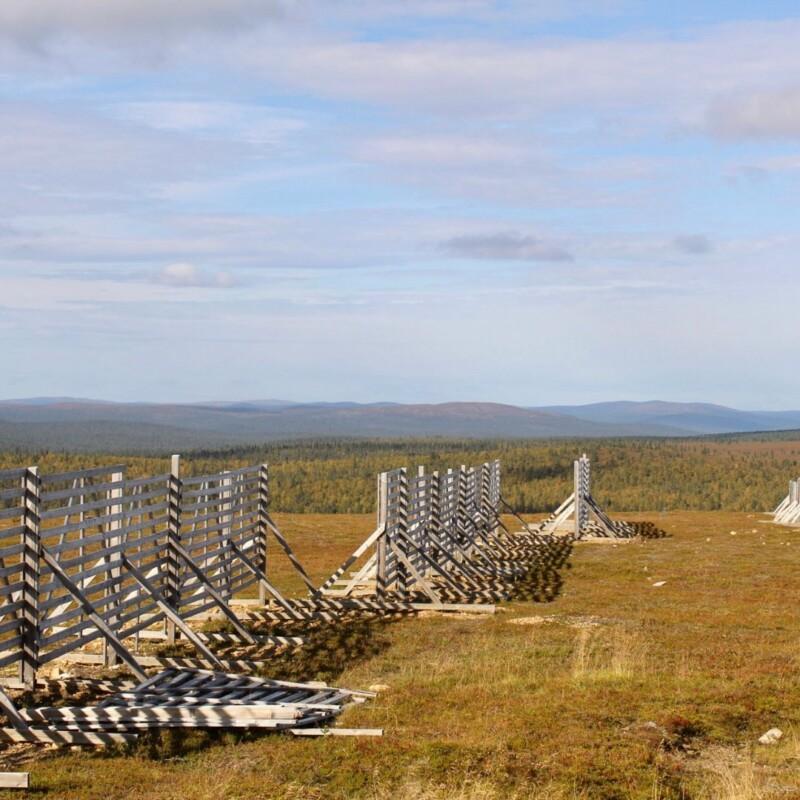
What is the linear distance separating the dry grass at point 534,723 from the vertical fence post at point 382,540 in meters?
2.73

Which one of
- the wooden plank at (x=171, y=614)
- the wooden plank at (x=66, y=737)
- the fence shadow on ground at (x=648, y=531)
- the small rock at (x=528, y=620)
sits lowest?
the fence shadow on ground at (x=648, y=531)

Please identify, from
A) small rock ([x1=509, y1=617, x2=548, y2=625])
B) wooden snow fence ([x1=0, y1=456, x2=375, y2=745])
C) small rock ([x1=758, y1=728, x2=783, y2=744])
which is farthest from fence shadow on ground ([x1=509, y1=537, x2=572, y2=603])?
small rock ([x1=758, y1=728, x2=783, y2=744])

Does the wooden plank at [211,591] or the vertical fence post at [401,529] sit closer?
the wooden plank at [211,591]

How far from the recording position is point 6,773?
8.76 metres

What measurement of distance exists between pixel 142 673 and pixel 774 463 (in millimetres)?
120246

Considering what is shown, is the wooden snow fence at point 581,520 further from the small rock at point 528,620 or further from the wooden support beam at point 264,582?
the wooden support beam at point 264,582

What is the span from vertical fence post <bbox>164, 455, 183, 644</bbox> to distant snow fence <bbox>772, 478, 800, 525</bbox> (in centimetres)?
3185

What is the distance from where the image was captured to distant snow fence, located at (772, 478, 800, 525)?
141 ft

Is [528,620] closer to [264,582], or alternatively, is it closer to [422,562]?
[264,582]

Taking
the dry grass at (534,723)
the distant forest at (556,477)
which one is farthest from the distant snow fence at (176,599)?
the distant forest at (556,477)

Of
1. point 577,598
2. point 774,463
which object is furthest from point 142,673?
point 774,463

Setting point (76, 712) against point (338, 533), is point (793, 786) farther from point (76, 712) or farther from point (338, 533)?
point (338, 533)

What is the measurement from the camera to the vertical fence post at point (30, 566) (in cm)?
1189

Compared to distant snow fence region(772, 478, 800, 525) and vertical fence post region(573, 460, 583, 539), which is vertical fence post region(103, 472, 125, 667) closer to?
vertical fence post region(573, 460, 583, 539)
